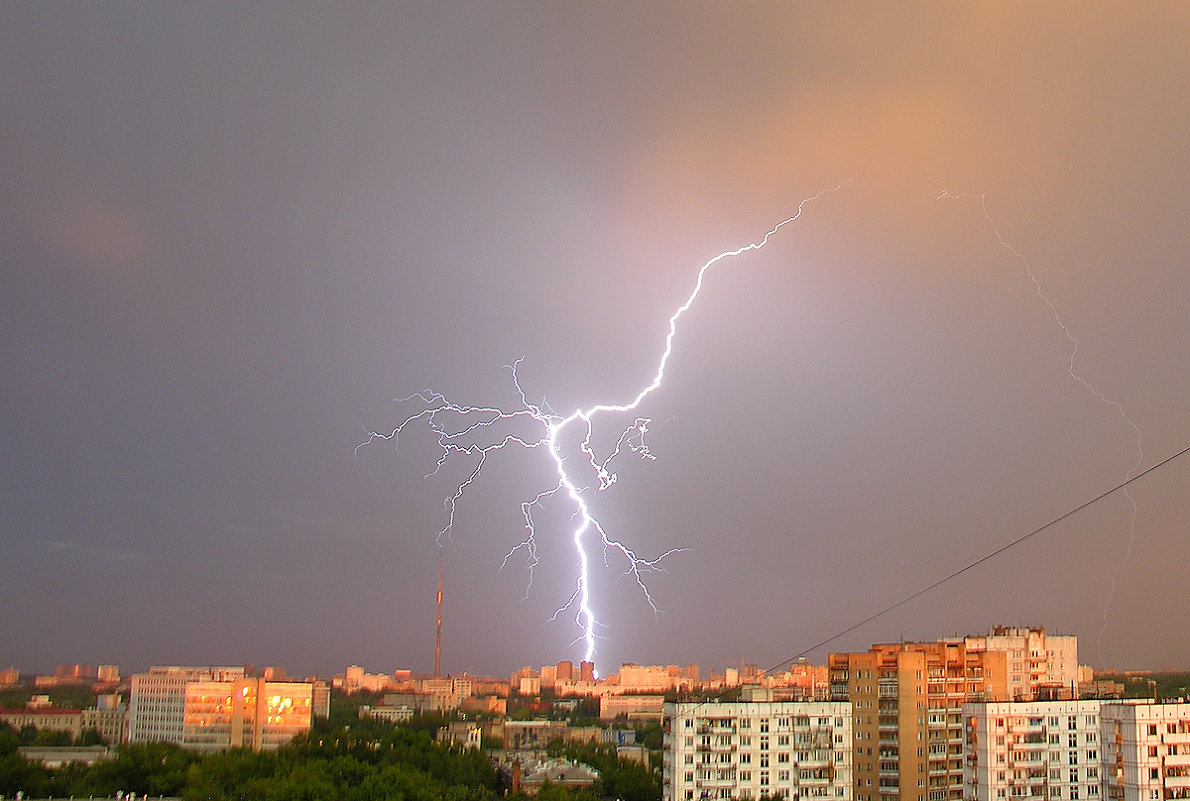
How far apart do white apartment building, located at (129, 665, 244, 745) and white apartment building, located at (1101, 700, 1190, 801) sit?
101ft

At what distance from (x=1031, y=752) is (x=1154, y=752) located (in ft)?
10.3

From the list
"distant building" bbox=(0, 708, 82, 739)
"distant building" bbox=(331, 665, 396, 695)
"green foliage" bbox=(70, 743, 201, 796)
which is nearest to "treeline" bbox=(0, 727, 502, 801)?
"green foliage" bbox=(70, 743, 201, 796)

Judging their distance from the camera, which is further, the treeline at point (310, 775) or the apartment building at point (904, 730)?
the apartment building at point (904, 730)

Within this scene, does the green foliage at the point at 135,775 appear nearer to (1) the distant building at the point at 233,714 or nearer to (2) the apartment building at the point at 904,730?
(1) the distant building at the point at 233,714

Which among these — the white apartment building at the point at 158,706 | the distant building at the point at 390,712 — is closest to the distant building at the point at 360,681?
the distant building at the point at 390,712

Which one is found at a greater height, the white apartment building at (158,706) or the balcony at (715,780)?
the balcony at (715,780)

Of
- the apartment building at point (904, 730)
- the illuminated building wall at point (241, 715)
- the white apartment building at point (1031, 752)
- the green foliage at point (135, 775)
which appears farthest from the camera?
the illuminated building wall at point (241, 715)

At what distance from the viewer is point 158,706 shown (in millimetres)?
39500

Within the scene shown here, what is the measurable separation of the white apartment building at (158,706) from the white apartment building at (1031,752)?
92.3 ft

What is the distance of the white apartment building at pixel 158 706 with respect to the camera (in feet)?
125

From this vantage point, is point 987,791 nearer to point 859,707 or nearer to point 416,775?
point 859,707

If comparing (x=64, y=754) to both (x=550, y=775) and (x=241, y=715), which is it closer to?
(x=241, y=715)

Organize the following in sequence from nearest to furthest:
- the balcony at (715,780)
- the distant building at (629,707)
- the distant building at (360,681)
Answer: the balcony at (715,780), the distant building at (629,707), the distant building at (360,681)

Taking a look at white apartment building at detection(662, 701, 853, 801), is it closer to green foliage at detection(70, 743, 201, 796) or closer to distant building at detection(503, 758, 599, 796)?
distant building at detection(503, 758, 599, 796)
